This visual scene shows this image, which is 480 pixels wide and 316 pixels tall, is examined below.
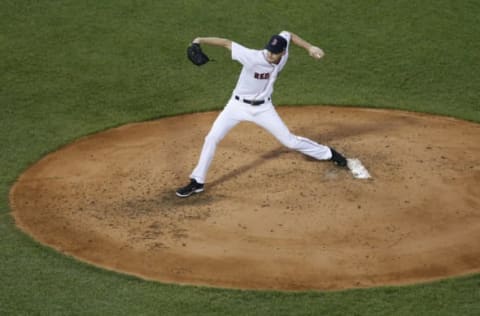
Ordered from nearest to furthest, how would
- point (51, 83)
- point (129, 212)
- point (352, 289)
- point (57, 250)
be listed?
1. point (352, 289)
2. point (57, 250)
3. point (129, 212)
4. point (51, 83)

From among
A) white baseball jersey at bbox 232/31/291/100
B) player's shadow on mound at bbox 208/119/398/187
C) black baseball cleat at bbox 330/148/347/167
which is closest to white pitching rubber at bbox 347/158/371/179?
black baseball cleat at bbox 330/148/347/167

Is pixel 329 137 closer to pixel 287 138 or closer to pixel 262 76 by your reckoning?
pixel 287 138

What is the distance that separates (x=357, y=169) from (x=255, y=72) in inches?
78.0

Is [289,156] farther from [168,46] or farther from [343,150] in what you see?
[168,46]

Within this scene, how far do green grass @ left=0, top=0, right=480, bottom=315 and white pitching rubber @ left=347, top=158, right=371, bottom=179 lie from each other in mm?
2661

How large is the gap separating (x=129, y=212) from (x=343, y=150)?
3.24 metres

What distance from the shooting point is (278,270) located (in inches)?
427

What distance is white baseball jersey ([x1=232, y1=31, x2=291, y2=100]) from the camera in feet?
39.0

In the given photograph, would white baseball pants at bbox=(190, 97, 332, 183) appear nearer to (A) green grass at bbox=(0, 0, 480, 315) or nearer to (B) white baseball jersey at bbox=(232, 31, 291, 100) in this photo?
(B) white baseball jersey at bbox=(232, 31, 291, 100)

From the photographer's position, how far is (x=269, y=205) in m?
12.2

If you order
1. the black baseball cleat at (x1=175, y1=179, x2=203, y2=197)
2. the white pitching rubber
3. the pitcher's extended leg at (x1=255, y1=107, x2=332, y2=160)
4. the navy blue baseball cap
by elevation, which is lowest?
the black baseball cleat at (x1=175, y1=179, x2=203, y2=197)

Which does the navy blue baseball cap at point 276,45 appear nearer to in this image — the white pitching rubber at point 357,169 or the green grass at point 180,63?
the white pitching rubber at point 357,169

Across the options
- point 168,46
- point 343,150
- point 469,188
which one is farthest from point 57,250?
point 168,46

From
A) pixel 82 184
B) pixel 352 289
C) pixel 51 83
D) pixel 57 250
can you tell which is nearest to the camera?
pixel 352 289
